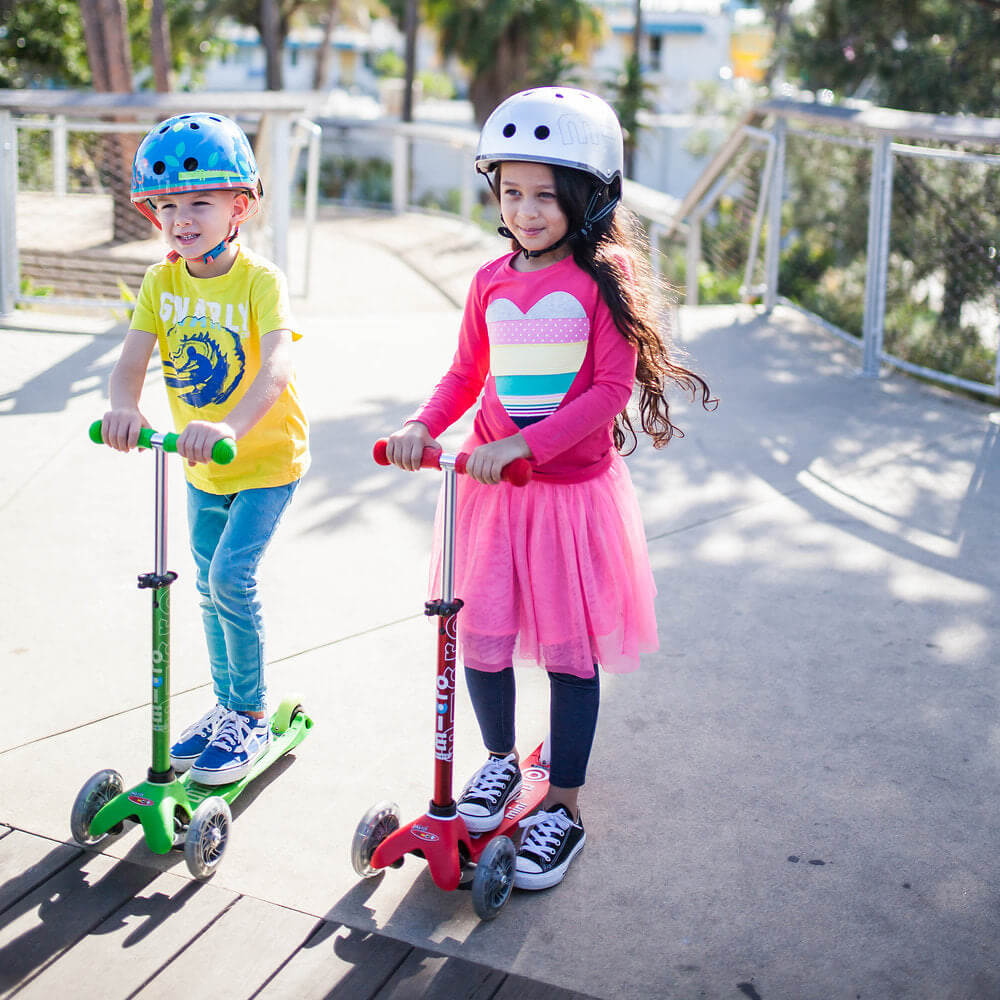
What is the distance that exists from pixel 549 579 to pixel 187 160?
122cm

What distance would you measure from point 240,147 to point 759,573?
2.50 m

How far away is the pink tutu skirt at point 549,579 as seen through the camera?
264cm

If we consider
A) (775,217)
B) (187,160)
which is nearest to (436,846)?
(187,160)

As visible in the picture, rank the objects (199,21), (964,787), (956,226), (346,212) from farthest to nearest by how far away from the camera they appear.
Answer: (199,21) < (346,212) < (956,226) < (964,787)

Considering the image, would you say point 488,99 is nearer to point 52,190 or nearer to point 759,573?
point 52,190

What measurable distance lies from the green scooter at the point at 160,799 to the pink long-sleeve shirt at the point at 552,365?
2.10 ft

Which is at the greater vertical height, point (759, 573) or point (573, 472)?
point (573, 472)

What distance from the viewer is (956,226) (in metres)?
6.91

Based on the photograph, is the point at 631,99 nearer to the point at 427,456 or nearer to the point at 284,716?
the point at 284,716

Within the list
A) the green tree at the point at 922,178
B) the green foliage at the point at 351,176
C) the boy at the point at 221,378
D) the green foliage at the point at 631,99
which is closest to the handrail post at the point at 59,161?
the green tree at the point at 922,178

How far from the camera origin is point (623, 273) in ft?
8.49

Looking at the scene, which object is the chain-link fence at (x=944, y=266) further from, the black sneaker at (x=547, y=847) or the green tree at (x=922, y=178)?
the black sneaker at (x=547, y=847)

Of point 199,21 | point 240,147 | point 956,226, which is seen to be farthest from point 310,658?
point 199,21

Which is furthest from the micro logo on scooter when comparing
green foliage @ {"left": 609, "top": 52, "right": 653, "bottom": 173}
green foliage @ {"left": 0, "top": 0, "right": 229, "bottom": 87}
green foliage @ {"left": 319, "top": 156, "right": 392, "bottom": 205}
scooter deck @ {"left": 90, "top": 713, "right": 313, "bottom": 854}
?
green foliage @ {"left": 609, "top": 52, "right": 653, "bottom": 173}
